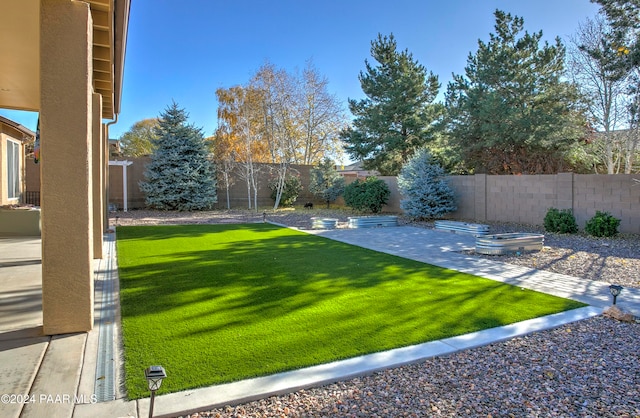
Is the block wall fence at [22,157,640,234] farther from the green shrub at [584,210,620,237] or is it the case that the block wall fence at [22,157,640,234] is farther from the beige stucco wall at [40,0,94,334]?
the beige stucco wall at [40,0,94,334]

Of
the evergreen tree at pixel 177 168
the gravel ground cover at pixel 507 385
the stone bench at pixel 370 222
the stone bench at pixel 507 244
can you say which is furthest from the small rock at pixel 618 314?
the evergreen tree at pixel 177 168

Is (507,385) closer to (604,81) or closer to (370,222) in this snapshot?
(370,222)

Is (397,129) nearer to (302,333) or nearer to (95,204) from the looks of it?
(95,204)

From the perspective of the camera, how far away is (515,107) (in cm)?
1702

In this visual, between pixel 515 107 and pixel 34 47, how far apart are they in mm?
16935

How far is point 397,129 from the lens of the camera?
76.0ft

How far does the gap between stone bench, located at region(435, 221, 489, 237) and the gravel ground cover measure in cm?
720

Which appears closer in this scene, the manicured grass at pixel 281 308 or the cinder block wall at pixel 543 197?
the manicured grass at pixel 281 308

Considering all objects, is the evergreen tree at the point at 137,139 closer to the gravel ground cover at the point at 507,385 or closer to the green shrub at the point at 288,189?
the green shrub at the point at 288,189

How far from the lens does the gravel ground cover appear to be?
263 cm

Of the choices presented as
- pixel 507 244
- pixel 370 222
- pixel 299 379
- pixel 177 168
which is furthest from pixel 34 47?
pixel 177 168

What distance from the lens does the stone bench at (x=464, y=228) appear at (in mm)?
11359

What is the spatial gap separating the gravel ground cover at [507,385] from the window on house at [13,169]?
13.6 metres

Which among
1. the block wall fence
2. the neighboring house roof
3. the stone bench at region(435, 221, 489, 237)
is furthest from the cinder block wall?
the neighboring house roof
